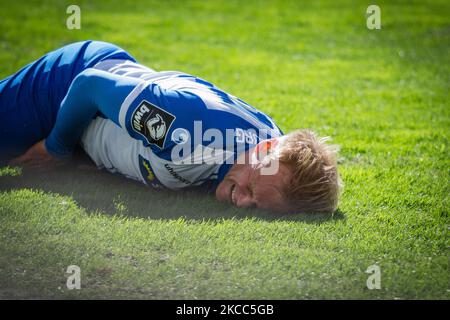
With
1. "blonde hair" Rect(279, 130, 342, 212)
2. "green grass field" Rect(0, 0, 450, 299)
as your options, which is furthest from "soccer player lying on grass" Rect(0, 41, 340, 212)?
"green grass field" Rect(0, 0, 450, 299)

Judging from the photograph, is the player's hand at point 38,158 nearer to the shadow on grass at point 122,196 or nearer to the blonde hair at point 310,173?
the shadow on grass at point 122,196

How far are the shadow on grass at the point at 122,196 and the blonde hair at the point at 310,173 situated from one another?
0.09 m

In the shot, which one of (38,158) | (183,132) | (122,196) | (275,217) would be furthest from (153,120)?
(38,158)

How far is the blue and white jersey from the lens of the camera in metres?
3.39

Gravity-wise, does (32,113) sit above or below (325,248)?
above

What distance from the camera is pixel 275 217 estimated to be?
136 inches

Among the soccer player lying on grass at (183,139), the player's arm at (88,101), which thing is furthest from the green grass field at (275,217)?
the player's arm at (88,101)

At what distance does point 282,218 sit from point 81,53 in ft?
5.46

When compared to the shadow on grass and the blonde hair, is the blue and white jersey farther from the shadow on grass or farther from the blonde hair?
the blonde hair

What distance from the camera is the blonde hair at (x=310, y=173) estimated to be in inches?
129

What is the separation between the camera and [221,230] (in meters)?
3.28

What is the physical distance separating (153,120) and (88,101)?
44cm
